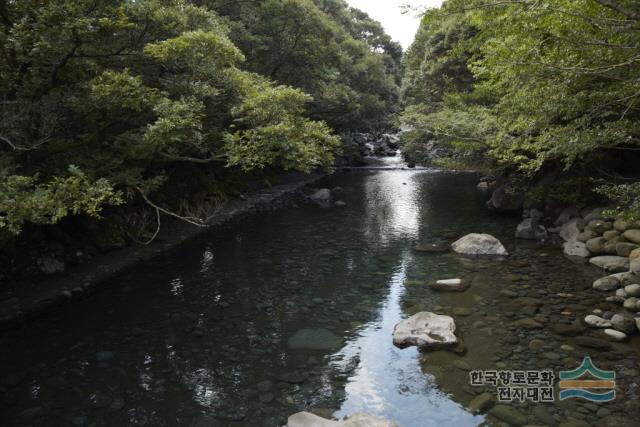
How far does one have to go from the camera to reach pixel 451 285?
11195 mm

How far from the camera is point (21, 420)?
657 centimetres

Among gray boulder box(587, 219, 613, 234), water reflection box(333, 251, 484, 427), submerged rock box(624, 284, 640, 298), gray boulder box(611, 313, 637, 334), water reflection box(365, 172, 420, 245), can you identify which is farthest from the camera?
water reflection box(365, 172, 420, 245)

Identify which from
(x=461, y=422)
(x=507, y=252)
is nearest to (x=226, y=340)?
(x=461, y=422)

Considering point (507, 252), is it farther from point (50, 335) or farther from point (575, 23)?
point (50, 335)

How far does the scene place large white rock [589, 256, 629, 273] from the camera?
37.1ft

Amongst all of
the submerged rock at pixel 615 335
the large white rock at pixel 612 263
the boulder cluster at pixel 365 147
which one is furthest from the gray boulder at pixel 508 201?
the boulder cluster at pixel 365 147

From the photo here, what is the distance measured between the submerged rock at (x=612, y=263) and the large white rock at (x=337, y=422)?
29.4 ft

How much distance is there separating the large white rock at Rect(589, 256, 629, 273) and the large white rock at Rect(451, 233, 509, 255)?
2.52 m

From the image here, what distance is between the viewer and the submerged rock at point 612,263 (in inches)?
445

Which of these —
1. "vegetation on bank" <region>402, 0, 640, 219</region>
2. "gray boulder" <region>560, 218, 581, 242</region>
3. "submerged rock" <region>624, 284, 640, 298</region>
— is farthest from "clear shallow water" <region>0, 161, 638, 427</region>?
"vegetation on bank" <region>402, 0, 640, 219</region>

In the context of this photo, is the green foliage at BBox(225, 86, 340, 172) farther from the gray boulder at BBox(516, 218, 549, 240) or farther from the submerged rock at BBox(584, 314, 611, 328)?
the submerged rock at BBox(584, 314, 611, 328)

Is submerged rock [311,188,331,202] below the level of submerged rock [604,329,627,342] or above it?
above

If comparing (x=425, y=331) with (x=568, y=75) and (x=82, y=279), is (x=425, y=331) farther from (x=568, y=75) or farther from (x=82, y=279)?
(x=82, y=279)

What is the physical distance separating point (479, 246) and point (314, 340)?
7.53 meters
